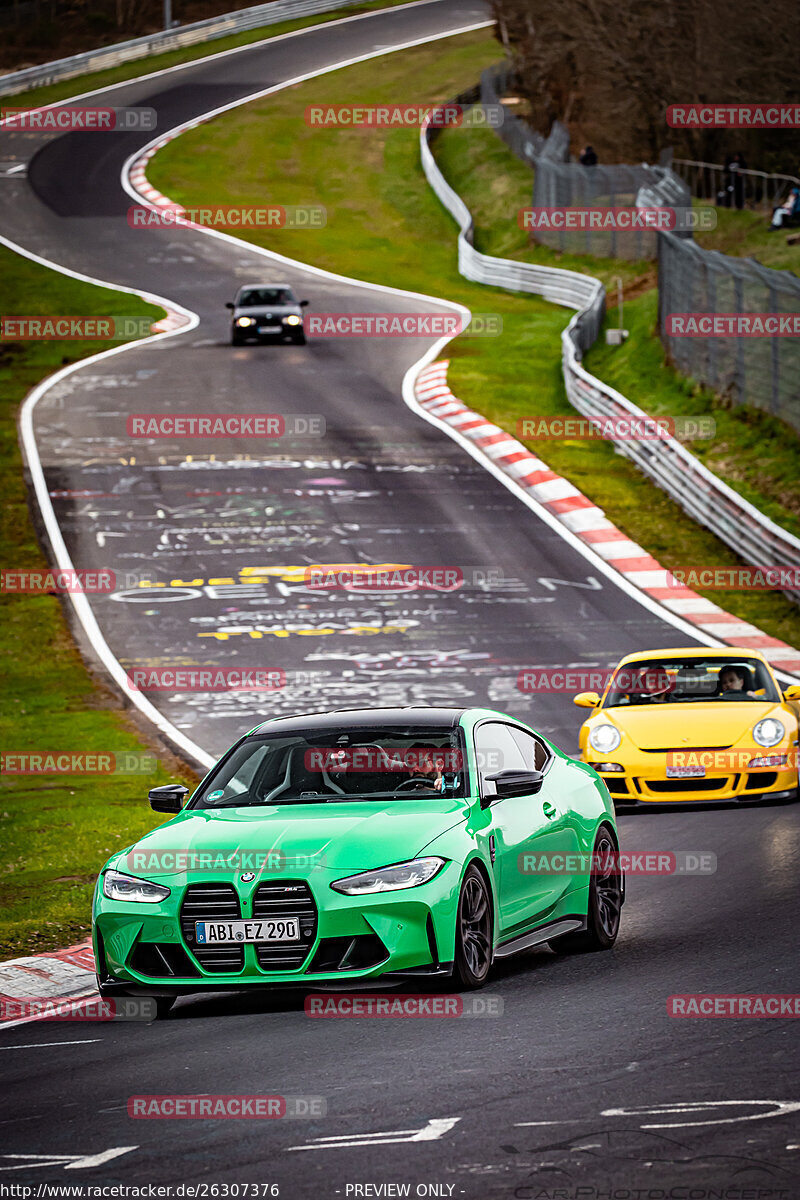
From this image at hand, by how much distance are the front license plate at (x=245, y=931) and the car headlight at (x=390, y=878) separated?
294mm

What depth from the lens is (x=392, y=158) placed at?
237 ft

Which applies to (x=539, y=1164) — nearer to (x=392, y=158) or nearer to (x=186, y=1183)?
(x=186, y=1183)

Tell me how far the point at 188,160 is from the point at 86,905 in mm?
61240

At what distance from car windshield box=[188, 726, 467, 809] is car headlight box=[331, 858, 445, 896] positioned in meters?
0.92

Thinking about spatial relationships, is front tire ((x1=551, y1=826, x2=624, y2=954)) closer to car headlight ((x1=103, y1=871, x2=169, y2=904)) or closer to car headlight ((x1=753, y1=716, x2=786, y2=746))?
car headlight ((x1=103, y1=871, x2=169, y2=904))

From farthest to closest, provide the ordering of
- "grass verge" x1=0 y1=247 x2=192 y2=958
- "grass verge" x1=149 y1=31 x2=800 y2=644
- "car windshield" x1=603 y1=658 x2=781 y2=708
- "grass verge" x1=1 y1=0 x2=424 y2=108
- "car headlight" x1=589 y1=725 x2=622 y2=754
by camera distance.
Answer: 1. "grass verge" x1=1 y1=0 x2=424 y2=108
2. "grass verge" x1=149 y1=31 x2=800 y2=644
3. "car windshield" x1=603 y1=658 x2=781 y2=708
4. "car headlight" x1=589 y1=725 x2=622 y2=754
5. "grass verge" x1=0 y1=247 x2=192 y2=958

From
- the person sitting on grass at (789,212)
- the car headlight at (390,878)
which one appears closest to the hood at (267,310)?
the person sitting on grass at (789,212)

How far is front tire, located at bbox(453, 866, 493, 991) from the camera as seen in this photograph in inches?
348

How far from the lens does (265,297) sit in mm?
45219

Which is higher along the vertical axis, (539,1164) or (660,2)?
(660,2)

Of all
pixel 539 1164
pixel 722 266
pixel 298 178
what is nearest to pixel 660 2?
pixel 298 178

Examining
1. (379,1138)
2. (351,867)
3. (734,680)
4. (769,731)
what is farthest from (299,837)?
(734,680)

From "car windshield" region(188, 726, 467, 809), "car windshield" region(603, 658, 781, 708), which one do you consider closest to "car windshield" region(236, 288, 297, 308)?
"car windshield" region(603, 658, 781, 708)

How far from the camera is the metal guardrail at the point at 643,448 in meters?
27.2
